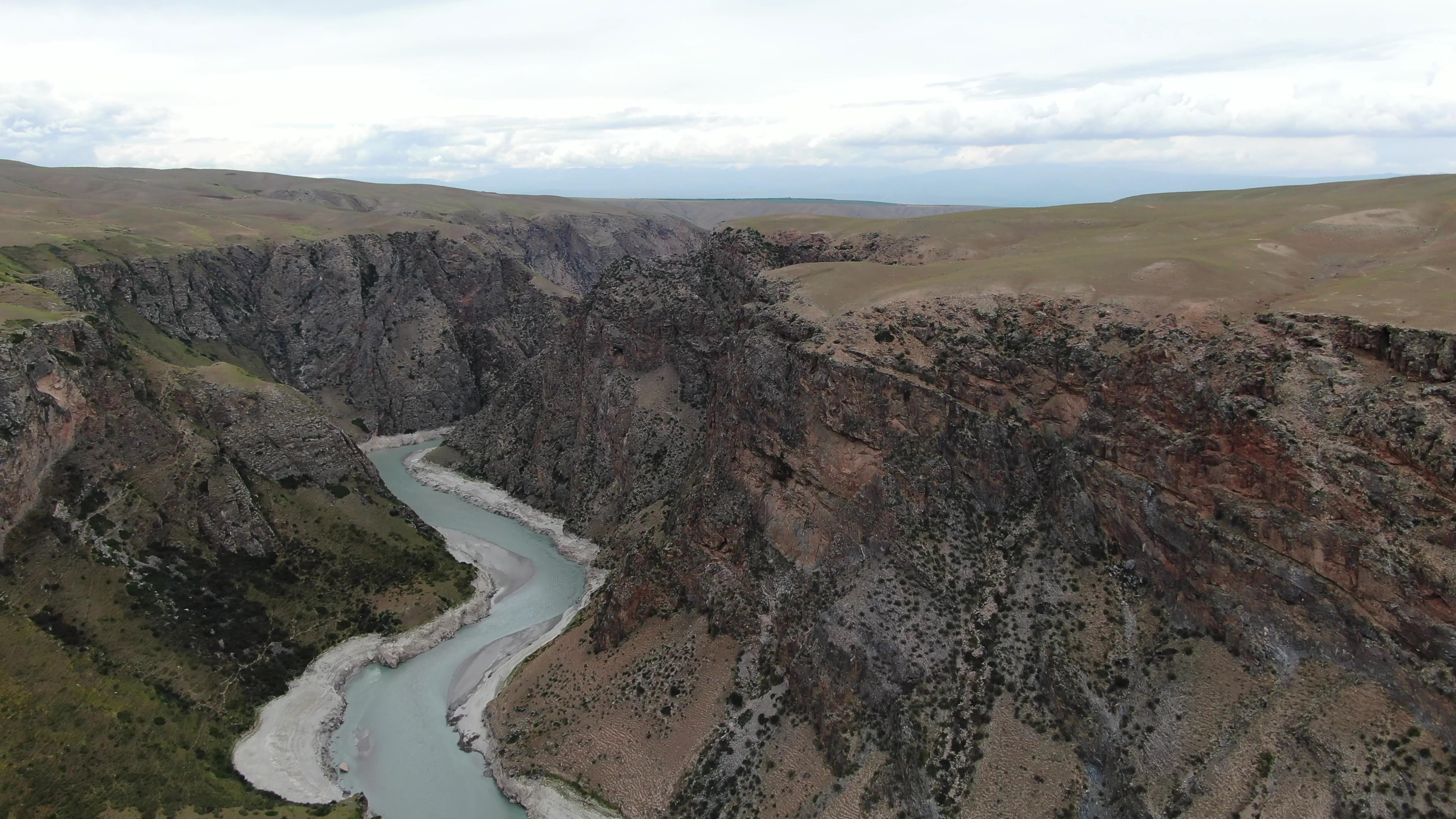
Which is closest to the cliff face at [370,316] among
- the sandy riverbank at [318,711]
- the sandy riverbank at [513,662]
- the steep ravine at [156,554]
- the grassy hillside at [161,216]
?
the grassy hillside at [161,216]

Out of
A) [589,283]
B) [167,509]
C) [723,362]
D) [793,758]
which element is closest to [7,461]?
[167,509]

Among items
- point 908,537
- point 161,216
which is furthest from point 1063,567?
point 161,216

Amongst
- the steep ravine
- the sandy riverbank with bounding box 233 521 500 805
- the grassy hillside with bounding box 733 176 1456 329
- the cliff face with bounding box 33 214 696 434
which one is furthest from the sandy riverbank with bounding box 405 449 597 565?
the grassy hillside with bounding box 733 176 1456 329

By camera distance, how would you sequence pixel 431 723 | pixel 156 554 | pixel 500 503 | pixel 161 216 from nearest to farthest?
pixel 431 723, pixel 156 554, pixel 500 503, pixel 161 216

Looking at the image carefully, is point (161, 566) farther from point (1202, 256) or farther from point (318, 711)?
point (1202, 256)

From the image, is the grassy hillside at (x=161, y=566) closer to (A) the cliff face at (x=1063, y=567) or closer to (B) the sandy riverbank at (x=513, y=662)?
(B) the sandy riverbank at (x=513, y=662)

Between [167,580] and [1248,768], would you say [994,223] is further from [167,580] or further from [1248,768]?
[167,580]
